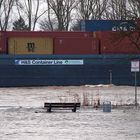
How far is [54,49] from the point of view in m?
48.1

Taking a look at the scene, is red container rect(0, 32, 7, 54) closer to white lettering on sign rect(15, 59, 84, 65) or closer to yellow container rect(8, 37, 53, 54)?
yellow container rect(8, 37, 53, 54)

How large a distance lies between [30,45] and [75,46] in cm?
383

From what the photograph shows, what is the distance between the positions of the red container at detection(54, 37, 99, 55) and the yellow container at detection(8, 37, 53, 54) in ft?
2.24

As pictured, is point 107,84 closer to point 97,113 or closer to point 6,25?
point 97,113

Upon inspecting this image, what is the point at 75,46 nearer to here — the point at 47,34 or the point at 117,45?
the point at 47,34

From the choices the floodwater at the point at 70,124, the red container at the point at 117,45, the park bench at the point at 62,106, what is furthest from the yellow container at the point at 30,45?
the park bench at the point at 62,106

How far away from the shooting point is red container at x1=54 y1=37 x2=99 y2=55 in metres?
47.2

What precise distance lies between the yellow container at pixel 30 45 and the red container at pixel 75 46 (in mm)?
681

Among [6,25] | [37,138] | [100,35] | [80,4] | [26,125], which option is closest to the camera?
[37,138]

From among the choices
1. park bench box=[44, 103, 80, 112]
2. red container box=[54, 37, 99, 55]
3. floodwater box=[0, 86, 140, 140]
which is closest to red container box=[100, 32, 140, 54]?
red container box=[54, 37, 99, 55]

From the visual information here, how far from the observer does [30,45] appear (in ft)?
158

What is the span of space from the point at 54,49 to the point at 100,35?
4480 mm

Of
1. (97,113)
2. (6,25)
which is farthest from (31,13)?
(97,113)

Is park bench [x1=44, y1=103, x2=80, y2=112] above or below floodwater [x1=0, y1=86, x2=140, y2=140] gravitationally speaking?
above
